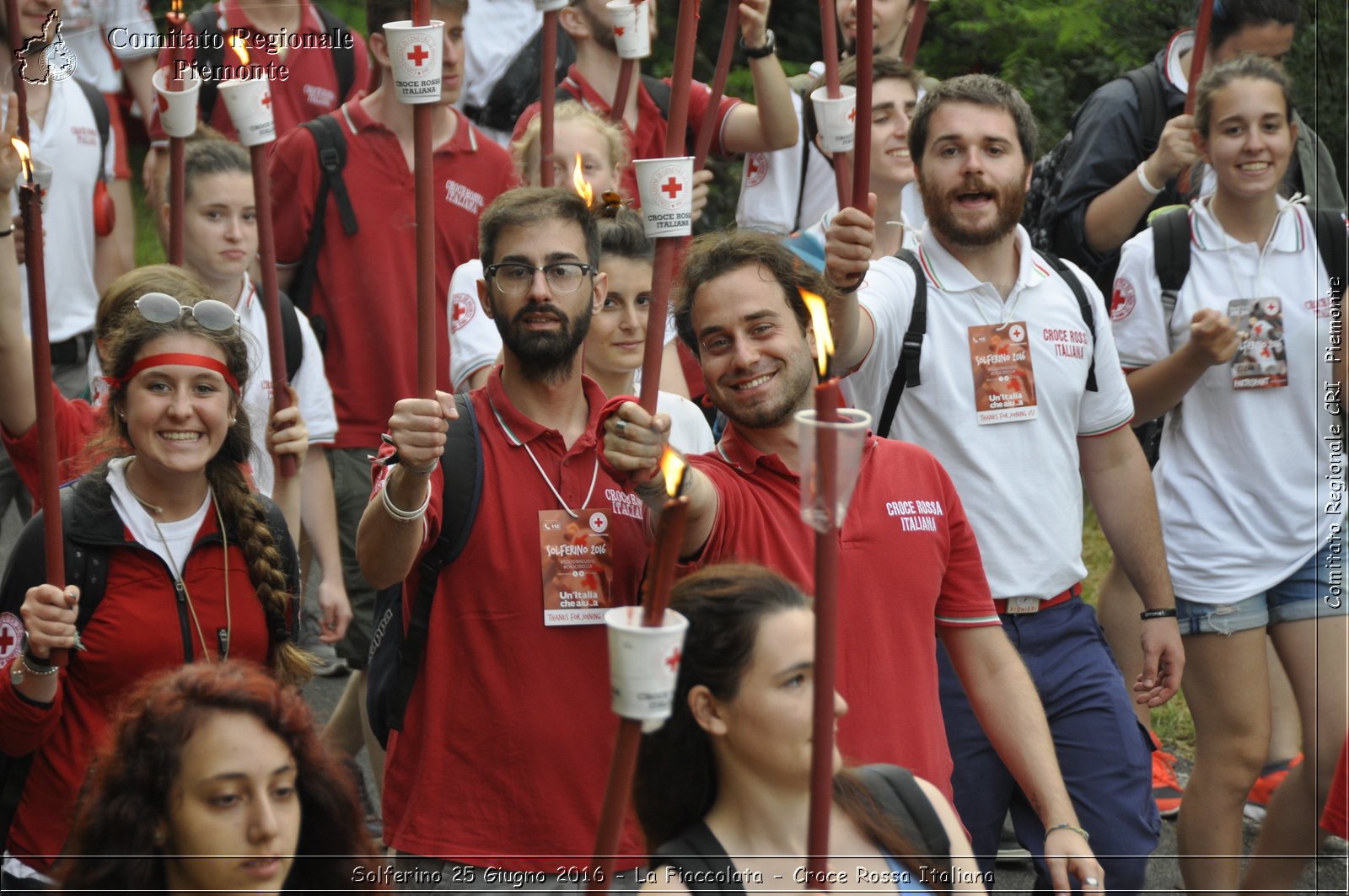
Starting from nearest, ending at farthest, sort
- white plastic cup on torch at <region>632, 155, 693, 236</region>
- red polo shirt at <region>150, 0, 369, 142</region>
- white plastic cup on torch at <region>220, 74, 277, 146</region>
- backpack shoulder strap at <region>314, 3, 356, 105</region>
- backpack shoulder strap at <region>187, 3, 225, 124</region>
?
white plastic cup on torch at <region>632, 155, 693, 236</region> → white plastic cup on torch at <region>220, 74, 277, 146</region> → backpack shoulder strap at <region>187, 3, 225, 124</region> → red polo shirt at <region>150, 0, 369, 142</region> → backpack shoulder strap at <region>314, 3, 356, 105</region>

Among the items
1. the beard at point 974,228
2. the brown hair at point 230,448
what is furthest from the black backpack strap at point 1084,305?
the brown hair at point 230,448

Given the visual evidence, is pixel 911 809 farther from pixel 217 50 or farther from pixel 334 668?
pixel 217 50

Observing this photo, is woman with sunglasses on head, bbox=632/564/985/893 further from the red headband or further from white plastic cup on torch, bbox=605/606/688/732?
the red headband

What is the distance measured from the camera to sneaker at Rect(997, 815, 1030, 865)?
5.07 m

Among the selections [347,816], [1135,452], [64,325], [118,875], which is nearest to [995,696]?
[1135,452]

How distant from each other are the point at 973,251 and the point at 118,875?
2628 mm

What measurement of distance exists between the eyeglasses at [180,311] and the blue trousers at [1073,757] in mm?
1870

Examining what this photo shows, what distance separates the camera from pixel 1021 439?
13.1ft

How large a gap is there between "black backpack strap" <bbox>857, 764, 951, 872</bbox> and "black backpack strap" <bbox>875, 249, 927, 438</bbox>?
137 centimetres

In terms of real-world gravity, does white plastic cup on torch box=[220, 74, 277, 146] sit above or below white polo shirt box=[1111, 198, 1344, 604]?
above

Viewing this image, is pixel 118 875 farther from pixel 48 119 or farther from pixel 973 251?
pixel 48 119

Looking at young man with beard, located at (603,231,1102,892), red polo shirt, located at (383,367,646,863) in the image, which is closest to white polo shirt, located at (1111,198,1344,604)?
young man with beard, located at (603,231,1102,892)

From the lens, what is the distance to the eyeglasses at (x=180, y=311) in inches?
135

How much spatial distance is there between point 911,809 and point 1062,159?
3.63 metres
